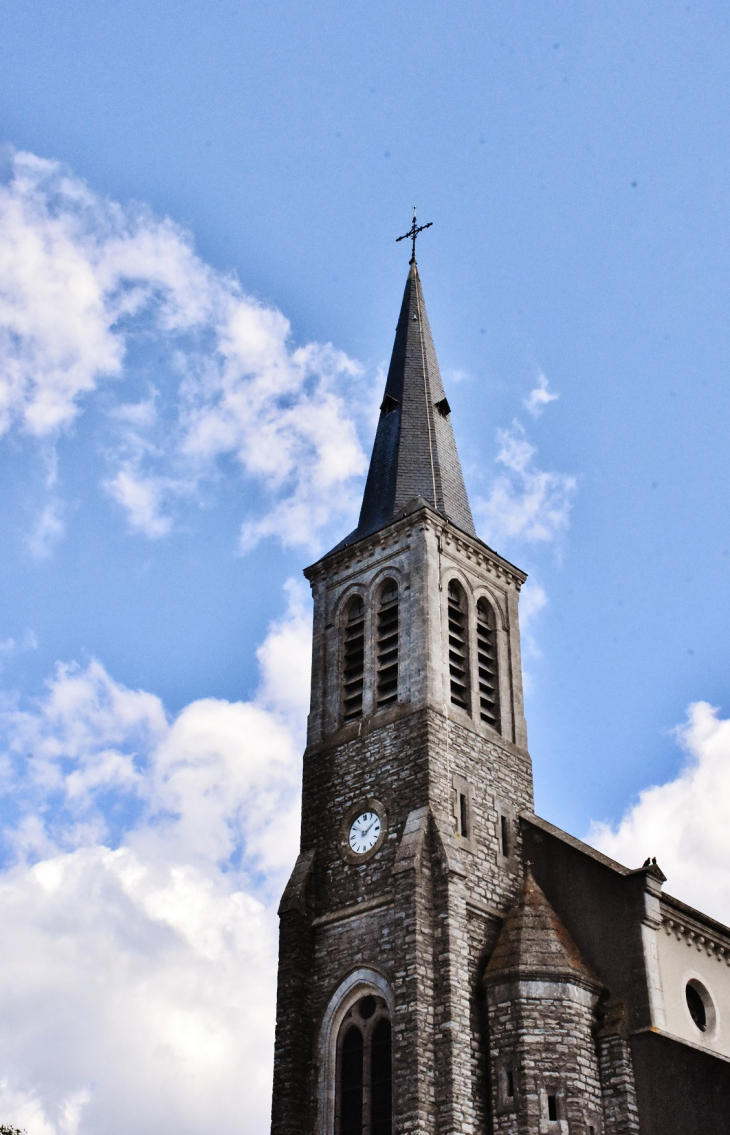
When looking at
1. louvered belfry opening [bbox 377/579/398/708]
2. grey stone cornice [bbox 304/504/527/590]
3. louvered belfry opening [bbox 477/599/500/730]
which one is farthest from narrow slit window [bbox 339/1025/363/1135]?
grey stone cornice [bbox 304/504/527/590]

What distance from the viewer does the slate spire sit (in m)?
30.5

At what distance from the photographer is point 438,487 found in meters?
30.7

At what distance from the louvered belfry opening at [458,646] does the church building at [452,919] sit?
0.05 meters

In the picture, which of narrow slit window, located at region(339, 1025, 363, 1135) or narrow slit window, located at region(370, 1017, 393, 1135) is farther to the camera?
narrow slit window, located at region(339, 1025, 363, 1135)

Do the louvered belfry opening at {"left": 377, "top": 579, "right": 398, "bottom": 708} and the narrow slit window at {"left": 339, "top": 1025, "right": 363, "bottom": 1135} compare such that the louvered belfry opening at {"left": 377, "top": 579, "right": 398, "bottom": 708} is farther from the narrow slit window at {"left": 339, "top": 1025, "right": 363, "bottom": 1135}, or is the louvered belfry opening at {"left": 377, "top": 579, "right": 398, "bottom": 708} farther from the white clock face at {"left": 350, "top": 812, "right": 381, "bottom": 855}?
the narrow slit window at {"left": 339, "top": 1025, "right": 363, "bottom": 1135}

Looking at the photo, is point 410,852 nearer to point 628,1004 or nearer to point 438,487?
point 628,1004

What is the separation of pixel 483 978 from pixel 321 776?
20.0 feet

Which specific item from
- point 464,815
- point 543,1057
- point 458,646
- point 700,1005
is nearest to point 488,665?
point 458,646

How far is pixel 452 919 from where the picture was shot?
2325 centimetres

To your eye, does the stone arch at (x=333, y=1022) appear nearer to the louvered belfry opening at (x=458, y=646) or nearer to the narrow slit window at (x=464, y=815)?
the narrow slit window at (x=464, y=815)

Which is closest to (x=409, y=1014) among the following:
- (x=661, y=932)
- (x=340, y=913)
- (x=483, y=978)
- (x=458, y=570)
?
(x=483, y=978)

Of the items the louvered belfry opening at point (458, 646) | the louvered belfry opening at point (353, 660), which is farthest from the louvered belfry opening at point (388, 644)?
the louvered belfry opening at point (458, 646)

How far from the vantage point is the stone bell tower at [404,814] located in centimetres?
2272

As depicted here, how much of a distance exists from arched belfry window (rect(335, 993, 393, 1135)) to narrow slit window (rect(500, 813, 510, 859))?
4.05 meters
